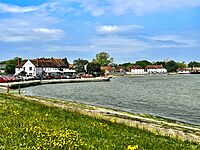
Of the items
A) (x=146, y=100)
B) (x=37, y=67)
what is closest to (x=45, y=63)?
(x=37, y=67)

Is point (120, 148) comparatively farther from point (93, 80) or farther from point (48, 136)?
point (93, 80)

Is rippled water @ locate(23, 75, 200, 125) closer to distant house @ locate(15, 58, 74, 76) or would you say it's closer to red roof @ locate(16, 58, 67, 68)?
distant house @ locate(15, 58, 74, 76)

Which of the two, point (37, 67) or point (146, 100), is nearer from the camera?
point (146, 100)

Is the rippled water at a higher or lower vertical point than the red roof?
lower

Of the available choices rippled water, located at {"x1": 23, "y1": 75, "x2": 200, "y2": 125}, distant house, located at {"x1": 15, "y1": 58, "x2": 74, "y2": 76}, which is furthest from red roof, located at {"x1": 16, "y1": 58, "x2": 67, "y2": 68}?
rippled water, located at {"x1": 23, "y1": 75, "x2": 200, "y2": 125}

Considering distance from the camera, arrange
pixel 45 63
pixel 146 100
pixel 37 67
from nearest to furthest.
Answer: pixel 146 100 < pixel 37 67 < pixel 45 63

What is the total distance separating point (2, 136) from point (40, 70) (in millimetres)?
177815

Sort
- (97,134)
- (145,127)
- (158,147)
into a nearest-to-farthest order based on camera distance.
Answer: (158,147) → (97,134) → (145,127)

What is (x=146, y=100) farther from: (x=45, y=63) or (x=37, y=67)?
(x=45, y=63)

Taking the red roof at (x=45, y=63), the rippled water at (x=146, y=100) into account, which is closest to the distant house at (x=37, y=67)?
the red roof at (x=45, y=63)

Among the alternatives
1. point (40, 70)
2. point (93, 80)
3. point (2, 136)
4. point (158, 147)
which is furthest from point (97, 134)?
point (40, 70)

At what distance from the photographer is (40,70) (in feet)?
613

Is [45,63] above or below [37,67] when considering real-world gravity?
above

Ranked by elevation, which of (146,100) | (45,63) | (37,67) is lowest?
(146,100)
